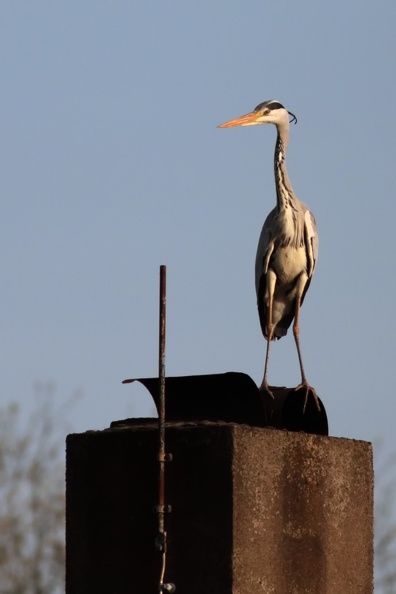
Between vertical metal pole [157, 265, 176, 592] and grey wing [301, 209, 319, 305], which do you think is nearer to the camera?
vertical metal pole [157, 265, 176, 592]

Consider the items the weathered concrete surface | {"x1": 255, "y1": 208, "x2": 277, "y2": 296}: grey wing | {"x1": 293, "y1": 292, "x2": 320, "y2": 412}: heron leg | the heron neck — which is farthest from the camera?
the heron neck

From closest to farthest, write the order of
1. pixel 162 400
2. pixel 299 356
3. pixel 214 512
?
pixel 214 512 → pixel 162 400 → pixel 299 356

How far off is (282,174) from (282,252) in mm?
642

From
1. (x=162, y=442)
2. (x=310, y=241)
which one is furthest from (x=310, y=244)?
(x=162, y=442)

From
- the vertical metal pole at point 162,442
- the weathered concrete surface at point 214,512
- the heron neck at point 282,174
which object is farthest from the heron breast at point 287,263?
the vertical metal pole at point 162,442

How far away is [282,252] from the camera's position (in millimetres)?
9859

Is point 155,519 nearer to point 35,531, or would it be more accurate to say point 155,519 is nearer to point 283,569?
point 283,569

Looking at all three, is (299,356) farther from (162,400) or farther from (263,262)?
(162,400)

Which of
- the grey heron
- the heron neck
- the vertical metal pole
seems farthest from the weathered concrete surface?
the heron neck

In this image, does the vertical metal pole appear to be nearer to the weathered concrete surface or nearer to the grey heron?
the weathered concrete surface

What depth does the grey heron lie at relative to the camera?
9.87m

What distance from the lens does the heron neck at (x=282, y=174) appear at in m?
10.1

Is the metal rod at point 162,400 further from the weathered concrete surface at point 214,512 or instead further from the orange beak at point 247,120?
the orange beak at point 247,120

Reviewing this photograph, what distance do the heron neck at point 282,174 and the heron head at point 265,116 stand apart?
0.31 feet
